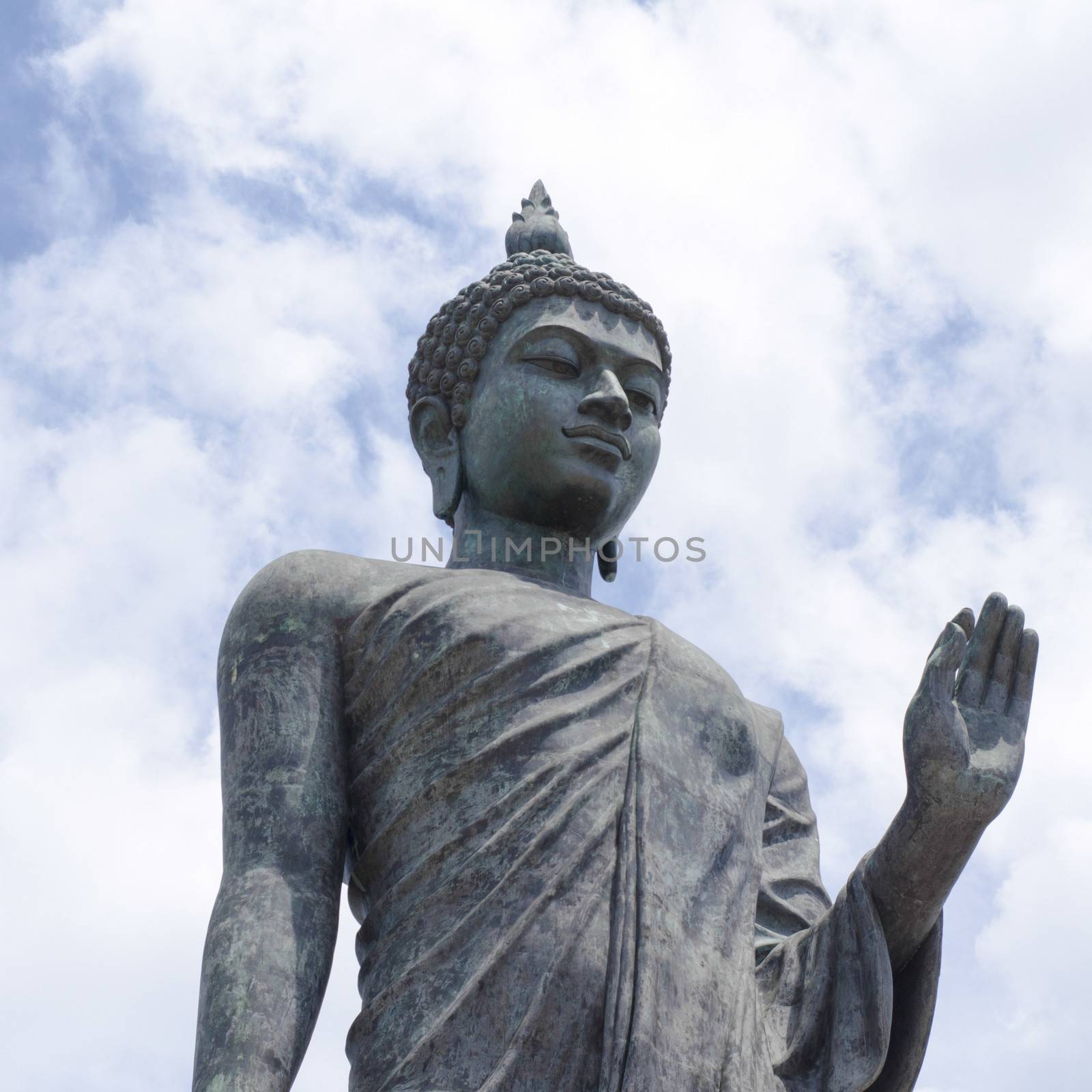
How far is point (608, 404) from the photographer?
28.0 feet

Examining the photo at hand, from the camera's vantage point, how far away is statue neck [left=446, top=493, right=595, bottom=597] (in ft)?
28.3

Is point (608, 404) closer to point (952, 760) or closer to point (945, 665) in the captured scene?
point (945, 665)

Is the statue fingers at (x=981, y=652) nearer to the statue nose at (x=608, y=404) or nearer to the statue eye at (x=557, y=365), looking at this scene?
the statue nose at (x=608, y=404)

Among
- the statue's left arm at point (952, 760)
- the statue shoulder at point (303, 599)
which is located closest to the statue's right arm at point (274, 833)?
the statue shoulder at point (303, 599)

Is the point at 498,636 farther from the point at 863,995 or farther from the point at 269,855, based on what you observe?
the point at 863,995

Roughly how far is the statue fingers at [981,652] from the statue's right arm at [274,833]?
7.73ft

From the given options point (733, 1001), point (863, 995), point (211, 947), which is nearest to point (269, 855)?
point (211, 947)

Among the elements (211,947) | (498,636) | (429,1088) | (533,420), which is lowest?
(429,1088)

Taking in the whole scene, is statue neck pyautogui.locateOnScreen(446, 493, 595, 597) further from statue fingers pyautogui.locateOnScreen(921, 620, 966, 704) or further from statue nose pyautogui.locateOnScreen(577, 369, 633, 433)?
statue fingers pyautogui.locateOnScreen(921, 620, 966, 704)

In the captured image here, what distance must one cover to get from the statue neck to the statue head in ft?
0.13

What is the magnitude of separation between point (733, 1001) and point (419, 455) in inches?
126

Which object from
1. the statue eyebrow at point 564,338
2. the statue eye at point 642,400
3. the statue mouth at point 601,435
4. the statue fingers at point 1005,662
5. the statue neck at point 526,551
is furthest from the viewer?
the statue eye at point 642,400

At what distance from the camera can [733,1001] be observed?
7066mm

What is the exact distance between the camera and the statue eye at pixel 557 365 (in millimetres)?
8711
